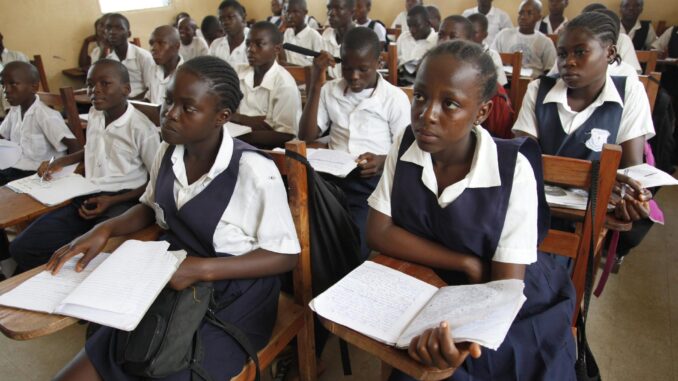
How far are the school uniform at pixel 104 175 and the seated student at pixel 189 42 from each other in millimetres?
2618

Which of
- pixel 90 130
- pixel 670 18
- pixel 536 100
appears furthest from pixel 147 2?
pixel 670 18

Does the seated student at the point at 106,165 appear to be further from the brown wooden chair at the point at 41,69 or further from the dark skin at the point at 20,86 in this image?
the brown wooden chair at the point at 41,69

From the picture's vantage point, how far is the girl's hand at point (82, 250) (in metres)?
1.07

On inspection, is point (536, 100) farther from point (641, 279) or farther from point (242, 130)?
point (242, 130)

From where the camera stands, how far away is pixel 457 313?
0.77 meters

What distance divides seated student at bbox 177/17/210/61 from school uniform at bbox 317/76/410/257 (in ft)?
8.78

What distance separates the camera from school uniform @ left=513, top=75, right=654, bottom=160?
1614mm

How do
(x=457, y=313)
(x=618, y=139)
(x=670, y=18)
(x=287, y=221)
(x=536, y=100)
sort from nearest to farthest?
(x=457, y=313)
(x=287, y=221)
(x=618, y=139)
(x=536, y=100)
(x=670, y=18)

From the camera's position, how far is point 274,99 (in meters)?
2.37

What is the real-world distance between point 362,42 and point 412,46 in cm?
234

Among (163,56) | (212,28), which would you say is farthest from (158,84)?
(212,28)

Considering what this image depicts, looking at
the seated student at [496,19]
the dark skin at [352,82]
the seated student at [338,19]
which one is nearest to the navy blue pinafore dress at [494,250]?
the dark skin at [352,82]

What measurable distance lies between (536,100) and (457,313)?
4.12 feet

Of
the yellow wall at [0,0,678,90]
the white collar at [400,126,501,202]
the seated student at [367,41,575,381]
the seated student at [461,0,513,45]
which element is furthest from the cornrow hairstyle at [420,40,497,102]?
the yellow wall at [0,0,678,90]
